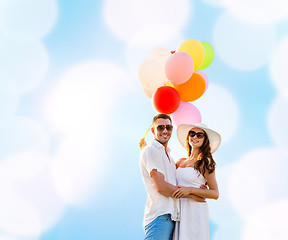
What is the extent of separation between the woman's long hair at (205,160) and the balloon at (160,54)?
116cm

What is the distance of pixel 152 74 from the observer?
4.38 meters

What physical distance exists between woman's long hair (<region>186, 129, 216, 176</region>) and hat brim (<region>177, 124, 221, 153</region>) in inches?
2.6

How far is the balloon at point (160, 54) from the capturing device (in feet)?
15.2

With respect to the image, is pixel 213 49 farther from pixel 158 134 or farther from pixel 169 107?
pixel 158 134

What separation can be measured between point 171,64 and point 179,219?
175 centimetres

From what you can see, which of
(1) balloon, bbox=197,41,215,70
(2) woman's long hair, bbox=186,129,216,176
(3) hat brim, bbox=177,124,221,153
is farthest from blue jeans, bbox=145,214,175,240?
(1) balloon, bbox=197,41,215,70

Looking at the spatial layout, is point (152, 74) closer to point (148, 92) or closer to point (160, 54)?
point (148, 92)

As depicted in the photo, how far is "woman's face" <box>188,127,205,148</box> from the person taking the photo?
4.07 meters

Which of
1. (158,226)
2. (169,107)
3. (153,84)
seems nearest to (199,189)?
(158,226)

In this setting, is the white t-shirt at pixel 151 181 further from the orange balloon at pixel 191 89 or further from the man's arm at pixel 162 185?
the orange balloon at pixel 191 89

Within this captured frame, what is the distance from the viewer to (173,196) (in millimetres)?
3537

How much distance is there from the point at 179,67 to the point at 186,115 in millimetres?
590

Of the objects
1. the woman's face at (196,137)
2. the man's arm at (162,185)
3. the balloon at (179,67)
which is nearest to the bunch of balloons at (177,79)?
the balloon at (179,67)

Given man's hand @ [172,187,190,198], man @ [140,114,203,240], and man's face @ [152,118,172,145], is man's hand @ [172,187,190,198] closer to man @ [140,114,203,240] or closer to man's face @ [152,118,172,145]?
man @ [140,114,203,240]
